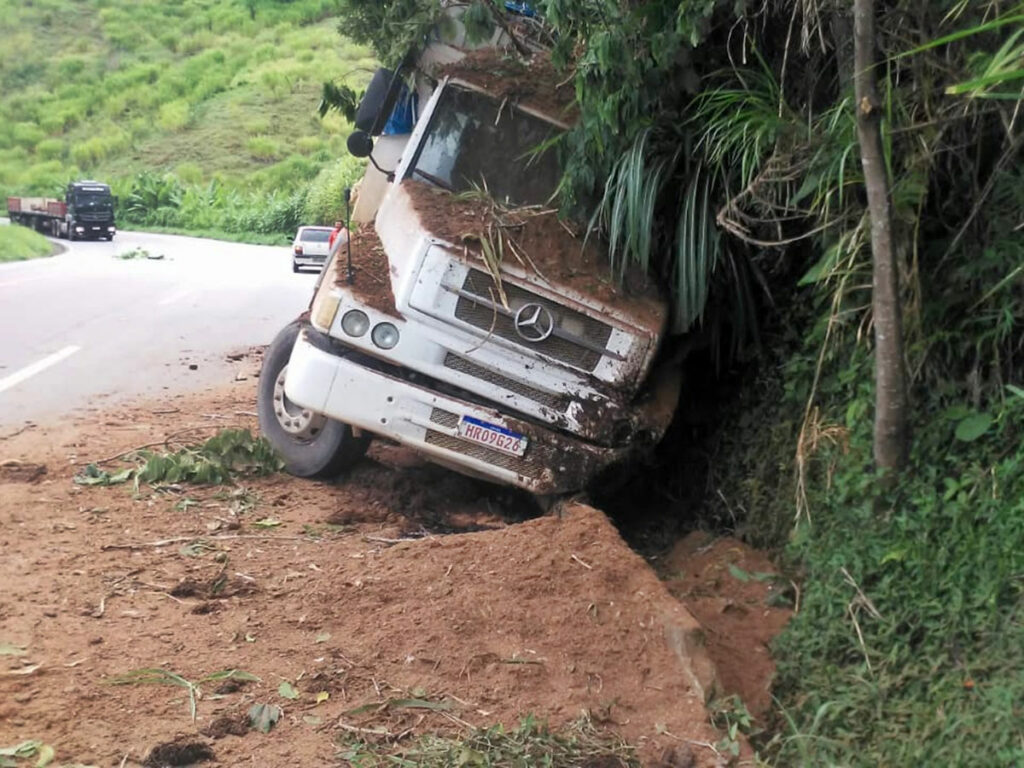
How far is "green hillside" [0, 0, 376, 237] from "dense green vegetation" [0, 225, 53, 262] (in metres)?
12.7

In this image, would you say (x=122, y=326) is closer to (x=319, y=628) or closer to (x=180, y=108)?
(x=319, y=628)

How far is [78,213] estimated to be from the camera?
4122cm

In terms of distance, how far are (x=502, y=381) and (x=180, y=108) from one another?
6937 centimetres

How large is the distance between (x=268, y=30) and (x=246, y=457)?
84.0 metres

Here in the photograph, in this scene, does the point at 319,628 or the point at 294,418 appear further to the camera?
the point at 294,418

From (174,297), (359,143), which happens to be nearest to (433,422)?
(359,143)

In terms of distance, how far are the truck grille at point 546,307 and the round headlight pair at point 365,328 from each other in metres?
0.37

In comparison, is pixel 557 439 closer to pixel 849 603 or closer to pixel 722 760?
pixel 849 603

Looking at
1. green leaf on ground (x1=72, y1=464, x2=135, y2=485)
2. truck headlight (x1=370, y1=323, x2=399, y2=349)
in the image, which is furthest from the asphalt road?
truck headlight (x1=370, y1=323, x2=399, y2=349)

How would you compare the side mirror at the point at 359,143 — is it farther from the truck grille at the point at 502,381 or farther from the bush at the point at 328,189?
the bush at the point at 328,189

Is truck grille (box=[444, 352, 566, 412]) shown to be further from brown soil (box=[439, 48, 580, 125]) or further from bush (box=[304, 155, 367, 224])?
bush (box=[304, 155, 367, 224])

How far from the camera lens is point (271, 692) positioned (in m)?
3.84

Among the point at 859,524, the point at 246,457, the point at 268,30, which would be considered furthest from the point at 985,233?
the point at 268,30

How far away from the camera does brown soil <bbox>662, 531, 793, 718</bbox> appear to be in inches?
166
